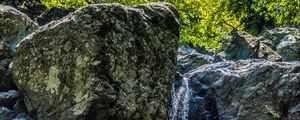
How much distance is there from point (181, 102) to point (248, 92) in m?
3.15

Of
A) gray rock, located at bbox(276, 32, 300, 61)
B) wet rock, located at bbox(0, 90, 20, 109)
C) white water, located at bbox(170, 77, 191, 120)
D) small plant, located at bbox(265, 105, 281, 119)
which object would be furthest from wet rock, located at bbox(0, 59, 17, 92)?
gray rock, located at bbox(276, 32, 300, 61)

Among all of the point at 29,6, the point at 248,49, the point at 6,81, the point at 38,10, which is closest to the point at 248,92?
the point at 6,81

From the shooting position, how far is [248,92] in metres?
15.9

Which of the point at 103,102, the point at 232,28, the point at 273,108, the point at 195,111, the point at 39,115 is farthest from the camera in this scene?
the point at 232,28

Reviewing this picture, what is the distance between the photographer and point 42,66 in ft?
41.4

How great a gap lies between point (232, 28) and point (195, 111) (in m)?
15.6

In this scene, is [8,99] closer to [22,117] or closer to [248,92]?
[22,117]

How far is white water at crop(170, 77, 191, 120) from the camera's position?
1614 cm

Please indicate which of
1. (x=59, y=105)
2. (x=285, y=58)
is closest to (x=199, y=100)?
(x=59, y=105)

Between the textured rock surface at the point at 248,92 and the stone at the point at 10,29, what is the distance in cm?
864

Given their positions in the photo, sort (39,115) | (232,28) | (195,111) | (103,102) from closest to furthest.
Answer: (103,102), (39,115), (195,111), (232,28)

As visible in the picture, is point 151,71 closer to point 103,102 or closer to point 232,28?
Result: point 103,102

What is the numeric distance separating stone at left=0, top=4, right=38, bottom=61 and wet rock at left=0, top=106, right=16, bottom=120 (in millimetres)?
3295

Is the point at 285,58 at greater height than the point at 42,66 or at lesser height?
lesser
